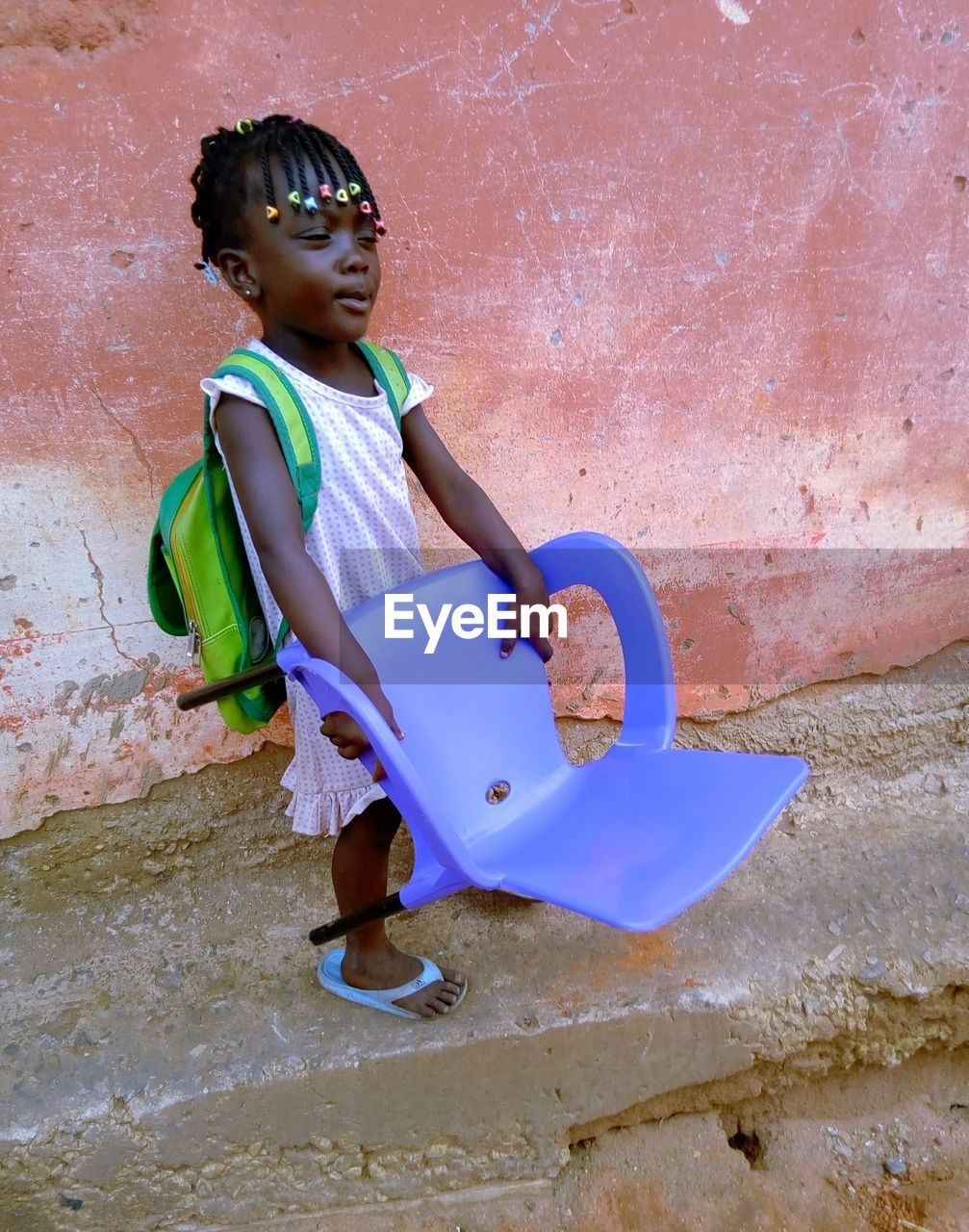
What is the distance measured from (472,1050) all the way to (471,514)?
0.95 meters

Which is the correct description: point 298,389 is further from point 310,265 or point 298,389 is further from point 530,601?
point 530,601

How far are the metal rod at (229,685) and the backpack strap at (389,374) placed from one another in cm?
45

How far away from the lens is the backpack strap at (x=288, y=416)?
1266 millimetres

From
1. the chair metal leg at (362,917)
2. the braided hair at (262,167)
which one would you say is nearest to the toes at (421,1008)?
the chair metal leg at (362,917)

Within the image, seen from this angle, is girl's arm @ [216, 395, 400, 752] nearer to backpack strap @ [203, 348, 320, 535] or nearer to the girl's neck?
backpack strap @ [203, 348, 320, 535]

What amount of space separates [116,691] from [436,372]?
0.93 m

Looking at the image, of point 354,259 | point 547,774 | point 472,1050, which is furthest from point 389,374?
point 472,1050

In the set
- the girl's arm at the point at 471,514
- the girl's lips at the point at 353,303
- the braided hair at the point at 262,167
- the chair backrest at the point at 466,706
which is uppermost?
the braided hair at the point at 262,167

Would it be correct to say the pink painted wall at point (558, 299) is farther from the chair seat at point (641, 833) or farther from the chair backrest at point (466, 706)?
the chair seat at point (641, 833)

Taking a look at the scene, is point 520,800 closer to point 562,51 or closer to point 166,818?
point 166,818

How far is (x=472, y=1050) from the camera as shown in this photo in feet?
5.18

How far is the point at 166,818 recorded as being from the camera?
6.40 ft

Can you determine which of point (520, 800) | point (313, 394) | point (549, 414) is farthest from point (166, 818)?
point (549, 414)

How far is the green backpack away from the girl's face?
94 mm
